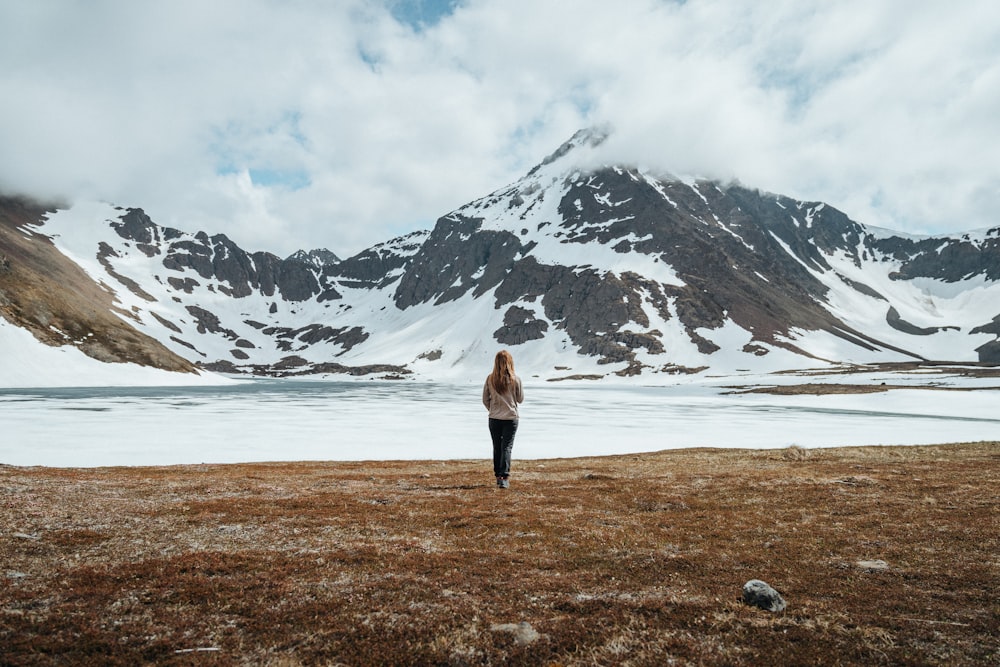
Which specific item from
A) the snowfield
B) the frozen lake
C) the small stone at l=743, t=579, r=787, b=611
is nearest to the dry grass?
the small stone at l=743, t=579, r=787, b=611

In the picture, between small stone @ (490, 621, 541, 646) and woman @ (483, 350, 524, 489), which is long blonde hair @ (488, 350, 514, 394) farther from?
small stone @ (490, 621, 541, 646)

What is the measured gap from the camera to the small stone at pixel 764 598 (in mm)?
6863

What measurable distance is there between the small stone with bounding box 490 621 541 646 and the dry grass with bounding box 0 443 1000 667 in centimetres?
3

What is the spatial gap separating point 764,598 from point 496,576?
3.76m

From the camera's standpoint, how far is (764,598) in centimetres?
693

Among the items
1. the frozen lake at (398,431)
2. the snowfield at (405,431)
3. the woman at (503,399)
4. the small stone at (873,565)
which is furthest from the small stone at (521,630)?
the frozen lake at (398,431)

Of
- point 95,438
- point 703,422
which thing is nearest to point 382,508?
point 95,438

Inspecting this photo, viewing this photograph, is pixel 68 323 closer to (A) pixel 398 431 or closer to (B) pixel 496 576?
(A) pixel 398 431

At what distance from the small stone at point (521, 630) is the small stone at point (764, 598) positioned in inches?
118

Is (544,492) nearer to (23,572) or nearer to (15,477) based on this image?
(23,572)

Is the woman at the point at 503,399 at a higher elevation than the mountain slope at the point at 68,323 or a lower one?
lower

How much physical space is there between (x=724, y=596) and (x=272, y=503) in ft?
39.0

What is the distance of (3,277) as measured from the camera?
494 feet

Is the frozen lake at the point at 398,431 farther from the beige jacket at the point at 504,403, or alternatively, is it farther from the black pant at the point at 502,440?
the beige jacket at the point at 504,403
